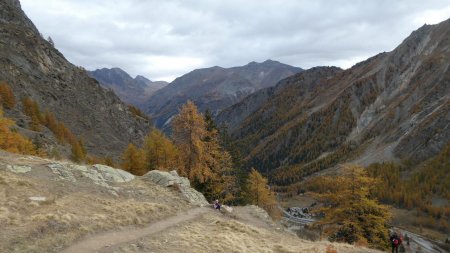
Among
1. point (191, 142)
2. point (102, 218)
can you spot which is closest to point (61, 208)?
point (102, 218)

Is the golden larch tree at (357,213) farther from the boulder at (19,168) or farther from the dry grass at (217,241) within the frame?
the boulder at (19,168)

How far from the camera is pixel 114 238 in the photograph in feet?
75.3

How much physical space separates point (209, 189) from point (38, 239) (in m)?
32.6

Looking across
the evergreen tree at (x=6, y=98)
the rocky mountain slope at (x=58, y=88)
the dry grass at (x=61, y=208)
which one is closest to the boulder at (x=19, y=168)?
the dry grass at (x=61, y=208)

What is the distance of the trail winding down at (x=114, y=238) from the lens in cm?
2041

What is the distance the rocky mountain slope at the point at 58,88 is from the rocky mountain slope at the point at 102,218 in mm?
80336

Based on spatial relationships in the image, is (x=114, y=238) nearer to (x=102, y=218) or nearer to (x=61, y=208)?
(x=102, y=218)

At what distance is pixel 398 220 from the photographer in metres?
168

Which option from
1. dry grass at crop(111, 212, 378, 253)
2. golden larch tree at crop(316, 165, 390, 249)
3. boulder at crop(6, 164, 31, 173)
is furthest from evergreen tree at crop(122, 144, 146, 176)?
dry grass at crop(111, 212, 378, 253)

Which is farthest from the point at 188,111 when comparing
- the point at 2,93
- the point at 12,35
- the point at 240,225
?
the point at 12,35

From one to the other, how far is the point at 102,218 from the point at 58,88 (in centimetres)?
11971

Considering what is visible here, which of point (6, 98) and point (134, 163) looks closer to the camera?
point (134, 163)

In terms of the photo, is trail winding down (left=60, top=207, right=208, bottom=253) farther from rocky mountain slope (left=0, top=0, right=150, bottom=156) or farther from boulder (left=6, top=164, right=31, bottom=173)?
rocky mountain slope (left=0, top=0, right=150, bottom=156)

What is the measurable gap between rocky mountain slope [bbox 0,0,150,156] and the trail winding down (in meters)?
88.7
